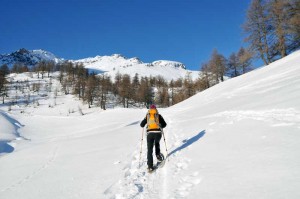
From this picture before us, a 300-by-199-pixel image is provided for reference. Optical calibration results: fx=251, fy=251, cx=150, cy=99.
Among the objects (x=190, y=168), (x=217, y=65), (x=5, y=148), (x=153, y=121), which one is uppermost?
(x=217, y=65)

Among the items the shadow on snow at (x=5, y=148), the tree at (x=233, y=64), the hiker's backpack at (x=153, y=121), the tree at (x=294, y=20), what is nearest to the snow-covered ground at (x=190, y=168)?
the hiker's backpack at (x=153, y=121)

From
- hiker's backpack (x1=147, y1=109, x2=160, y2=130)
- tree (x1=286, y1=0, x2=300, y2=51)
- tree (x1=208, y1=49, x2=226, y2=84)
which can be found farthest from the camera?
tree (x1=208, y1=49, x2=226, y2=84)

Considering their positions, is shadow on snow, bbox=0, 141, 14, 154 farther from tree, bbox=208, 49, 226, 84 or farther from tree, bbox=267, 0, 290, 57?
tree, bbox=208, 49, 226, 84

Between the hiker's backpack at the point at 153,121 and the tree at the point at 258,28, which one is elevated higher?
the tree at the point at 258,28

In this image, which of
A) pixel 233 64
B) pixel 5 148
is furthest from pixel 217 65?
pixel 5 148

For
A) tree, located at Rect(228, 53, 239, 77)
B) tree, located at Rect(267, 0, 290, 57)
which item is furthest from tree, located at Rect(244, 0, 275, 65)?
tree, located at Rect(228, 53, 239, 77)

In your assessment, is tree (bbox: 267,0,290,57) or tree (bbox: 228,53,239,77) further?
tree (bbox: 228,53,239,77)

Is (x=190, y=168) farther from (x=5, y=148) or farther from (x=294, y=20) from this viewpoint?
(x=294, y=20)

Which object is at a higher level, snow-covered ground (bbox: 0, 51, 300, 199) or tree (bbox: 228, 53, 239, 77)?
tree (bbox: 228, 53, 239, 77)

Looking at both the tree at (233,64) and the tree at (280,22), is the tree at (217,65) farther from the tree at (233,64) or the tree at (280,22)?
the tree at (280,22)

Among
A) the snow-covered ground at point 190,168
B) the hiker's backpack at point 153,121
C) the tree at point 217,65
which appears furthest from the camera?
the tree at point 217,65

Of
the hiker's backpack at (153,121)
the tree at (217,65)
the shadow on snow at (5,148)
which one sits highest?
the tree at (217,65)

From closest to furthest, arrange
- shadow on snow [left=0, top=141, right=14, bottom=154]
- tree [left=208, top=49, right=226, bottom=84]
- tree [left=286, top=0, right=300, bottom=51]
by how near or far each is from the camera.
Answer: shadow on snow [left=0, top=141, right=14, bottom=154], tree [left=286, top=0, right=300, bottom=51], tree [left=208, top=49, right=226, bottom=84]

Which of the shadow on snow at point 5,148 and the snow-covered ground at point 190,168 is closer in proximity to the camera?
the snow-covered ground at point 190,168
